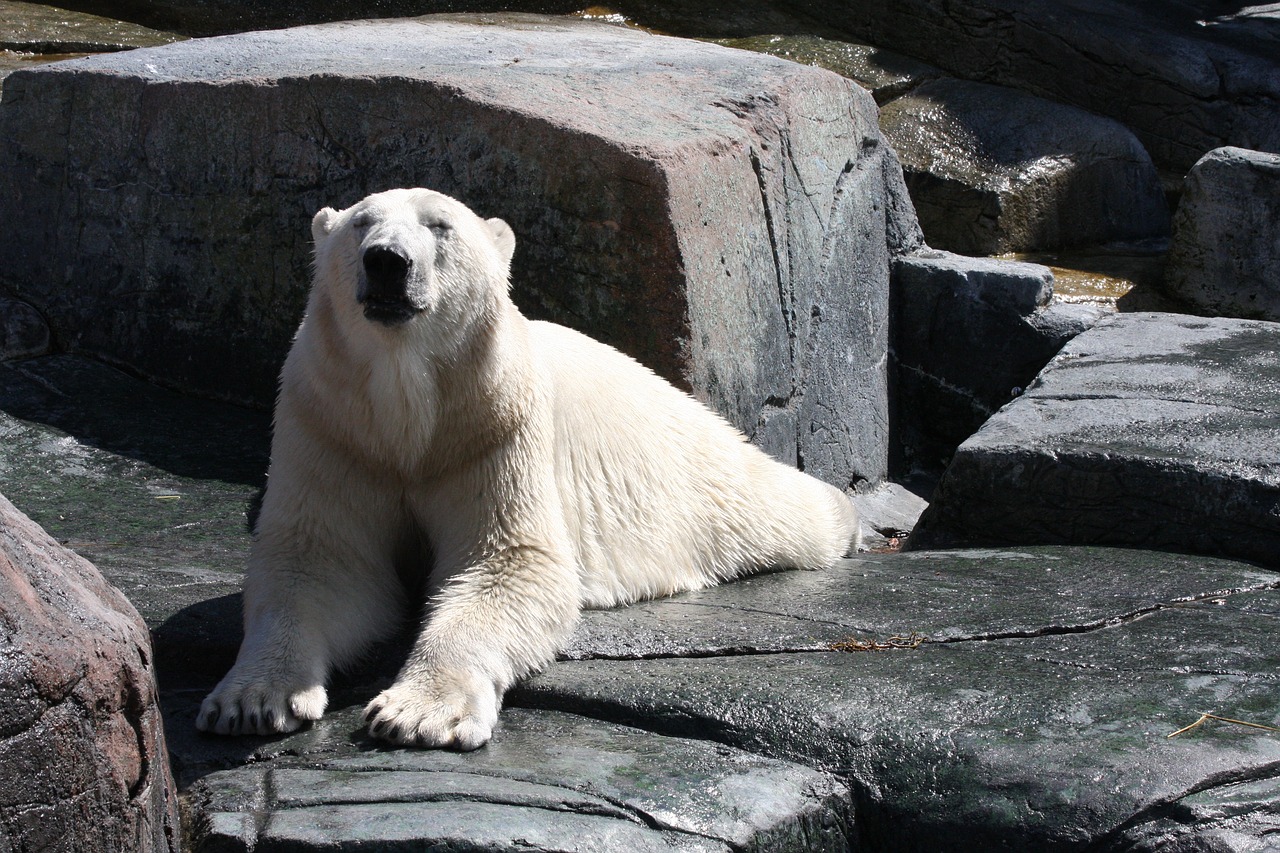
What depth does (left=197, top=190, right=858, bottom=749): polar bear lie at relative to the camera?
273 centimetres

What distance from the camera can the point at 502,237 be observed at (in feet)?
10.9

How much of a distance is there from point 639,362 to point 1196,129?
7.55 meters

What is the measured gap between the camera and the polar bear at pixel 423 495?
273cm

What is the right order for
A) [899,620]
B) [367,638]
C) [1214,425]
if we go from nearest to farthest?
[367,638]
[899,620]
[1214,425]

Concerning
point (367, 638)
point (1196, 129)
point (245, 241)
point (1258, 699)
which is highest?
point (1196, 129)

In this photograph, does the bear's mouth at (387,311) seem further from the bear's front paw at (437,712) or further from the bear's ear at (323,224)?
the bear's front paw at (437,712)

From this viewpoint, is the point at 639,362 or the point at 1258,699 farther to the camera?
the point at 639,362

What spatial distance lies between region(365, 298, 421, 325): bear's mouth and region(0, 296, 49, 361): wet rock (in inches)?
105

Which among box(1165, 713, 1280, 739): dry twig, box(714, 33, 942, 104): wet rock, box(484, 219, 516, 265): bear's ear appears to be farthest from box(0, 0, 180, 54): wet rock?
box(1165, 713, 1280, 739): dry twig

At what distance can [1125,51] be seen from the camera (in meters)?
9.99

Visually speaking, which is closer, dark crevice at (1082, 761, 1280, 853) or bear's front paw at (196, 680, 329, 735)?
dark crevice at (1082, 761, 1280, 853)

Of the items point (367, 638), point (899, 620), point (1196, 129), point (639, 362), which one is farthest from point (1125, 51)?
point (367, 638)

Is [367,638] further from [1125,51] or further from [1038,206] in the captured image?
[1125,51]

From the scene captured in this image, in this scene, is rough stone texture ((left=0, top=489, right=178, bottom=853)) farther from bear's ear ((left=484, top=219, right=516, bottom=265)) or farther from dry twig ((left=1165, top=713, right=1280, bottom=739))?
dry twig ((left=1165, top=713, right=1280, bottom=739))
